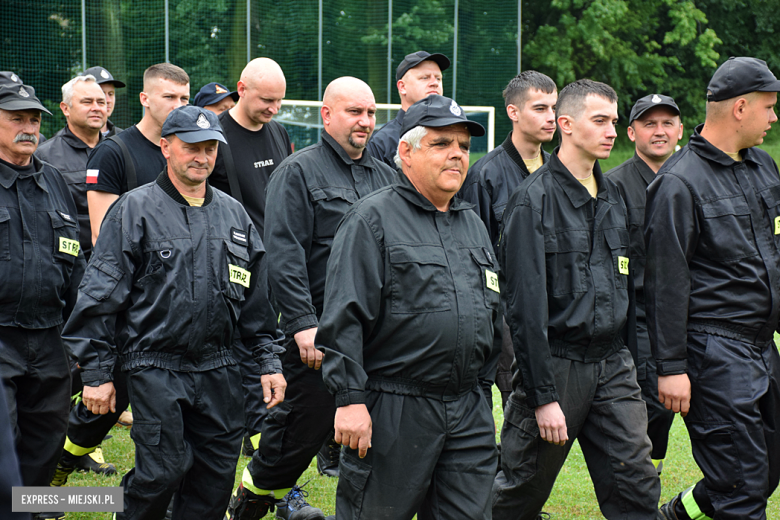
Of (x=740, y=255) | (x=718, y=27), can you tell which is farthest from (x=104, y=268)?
(x=718, y=27)

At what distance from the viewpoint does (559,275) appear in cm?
430

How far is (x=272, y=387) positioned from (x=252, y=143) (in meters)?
2.25

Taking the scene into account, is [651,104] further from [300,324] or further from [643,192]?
[300,324]

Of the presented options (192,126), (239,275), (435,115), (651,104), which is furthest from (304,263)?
(651,104)

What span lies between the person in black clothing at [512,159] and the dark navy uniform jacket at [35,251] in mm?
2497

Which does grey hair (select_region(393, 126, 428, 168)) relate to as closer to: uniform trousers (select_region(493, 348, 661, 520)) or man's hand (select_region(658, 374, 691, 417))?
uniform trousers (select_region(493, 348, 661, 520))

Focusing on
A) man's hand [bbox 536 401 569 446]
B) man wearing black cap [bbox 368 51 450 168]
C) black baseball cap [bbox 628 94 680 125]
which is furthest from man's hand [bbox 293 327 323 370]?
black baseball cap [bbox 628 94 680 125]

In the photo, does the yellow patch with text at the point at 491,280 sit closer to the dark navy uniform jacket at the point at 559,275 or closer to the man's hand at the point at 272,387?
the dark navy uniform jacket at the point at 559,275

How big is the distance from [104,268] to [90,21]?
60.9 feet

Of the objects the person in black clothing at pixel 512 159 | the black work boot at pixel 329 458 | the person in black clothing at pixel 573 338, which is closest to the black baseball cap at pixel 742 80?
the person in black clothing at pixel 573 338

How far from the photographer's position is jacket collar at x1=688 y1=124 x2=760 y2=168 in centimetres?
466

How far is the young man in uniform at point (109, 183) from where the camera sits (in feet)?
17.7

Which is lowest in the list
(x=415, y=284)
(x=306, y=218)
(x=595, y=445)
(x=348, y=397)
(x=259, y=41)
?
(x=595, y=445)

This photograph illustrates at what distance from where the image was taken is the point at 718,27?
29.4 metres
